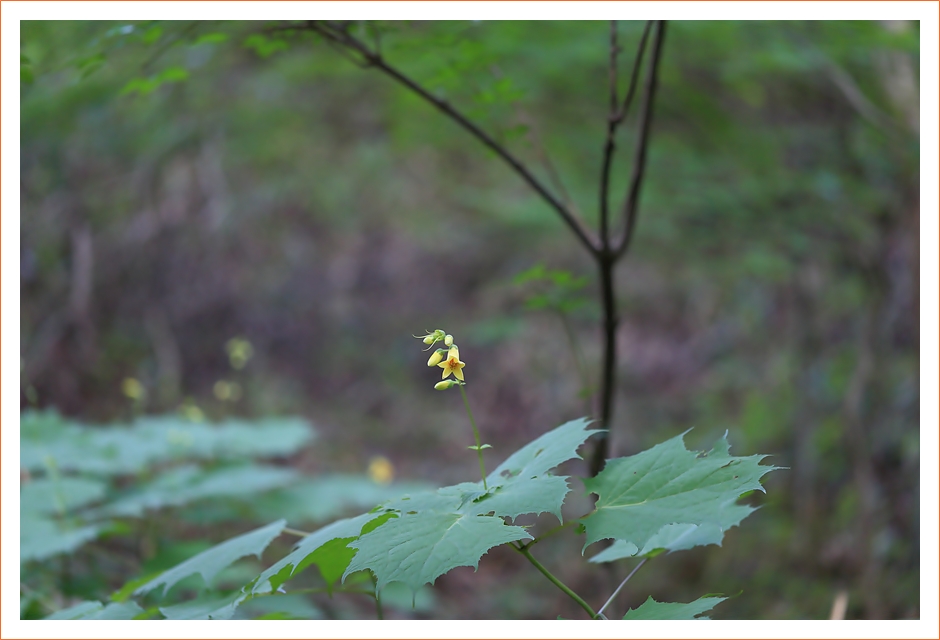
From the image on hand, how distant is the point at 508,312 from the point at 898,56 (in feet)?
8.46

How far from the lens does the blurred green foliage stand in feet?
7.11

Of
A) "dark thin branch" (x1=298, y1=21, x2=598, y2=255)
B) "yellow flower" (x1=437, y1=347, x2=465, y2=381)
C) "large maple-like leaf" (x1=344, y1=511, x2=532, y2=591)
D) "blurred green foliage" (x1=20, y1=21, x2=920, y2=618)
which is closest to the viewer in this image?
"large maple-like leaf" (x1=344, y1=511, x2=532, y2=591)

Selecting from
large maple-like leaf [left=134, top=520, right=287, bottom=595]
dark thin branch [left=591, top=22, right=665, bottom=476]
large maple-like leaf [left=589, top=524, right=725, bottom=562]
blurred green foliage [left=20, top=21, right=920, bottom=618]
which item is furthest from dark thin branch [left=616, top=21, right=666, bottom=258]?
large maple-like leaf [left=134, top=520, right=287, bottom=595]

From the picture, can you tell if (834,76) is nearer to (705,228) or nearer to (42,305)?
(705,228)

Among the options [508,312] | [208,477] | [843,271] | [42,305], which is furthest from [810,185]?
[42,305]

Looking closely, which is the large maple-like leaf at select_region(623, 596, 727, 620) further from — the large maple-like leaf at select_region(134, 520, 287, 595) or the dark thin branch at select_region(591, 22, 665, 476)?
the large maple-like leaf at select_region(134, 520, 287, 595)

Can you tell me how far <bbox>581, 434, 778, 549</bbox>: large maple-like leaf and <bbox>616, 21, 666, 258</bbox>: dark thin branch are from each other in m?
0.53

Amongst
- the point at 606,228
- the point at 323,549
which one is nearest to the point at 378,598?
the point at 323,549

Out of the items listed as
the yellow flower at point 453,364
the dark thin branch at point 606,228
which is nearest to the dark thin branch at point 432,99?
the dark thin branch at point 606,228

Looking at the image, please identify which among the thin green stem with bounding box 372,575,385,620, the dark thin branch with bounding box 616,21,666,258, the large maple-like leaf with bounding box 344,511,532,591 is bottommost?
the thin green stem with bounding box 372,575,385,620

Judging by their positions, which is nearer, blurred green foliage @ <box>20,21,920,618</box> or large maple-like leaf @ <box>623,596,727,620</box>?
large maple-like leaf @ <box>623,596,727,620</box>

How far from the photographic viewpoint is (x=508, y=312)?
4.45 meters

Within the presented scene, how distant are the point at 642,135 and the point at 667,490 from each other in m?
0.68

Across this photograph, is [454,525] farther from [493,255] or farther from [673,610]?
[493,255]
